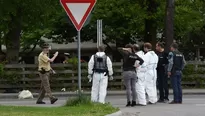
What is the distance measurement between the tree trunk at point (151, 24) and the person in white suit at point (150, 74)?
14.4 metres

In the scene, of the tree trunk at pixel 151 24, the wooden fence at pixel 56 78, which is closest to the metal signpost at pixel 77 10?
the wooden fence at pixel 56 78

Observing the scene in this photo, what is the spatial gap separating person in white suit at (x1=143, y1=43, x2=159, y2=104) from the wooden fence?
8834 mm

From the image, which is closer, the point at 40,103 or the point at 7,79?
the point at 40,103

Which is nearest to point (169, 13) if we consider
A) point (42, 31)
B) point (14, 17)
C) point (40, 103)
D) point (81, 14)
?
point (14, 17)

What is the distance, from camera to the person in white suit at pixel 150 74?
15992mm

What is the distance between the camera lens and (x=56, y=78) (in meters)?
25.2

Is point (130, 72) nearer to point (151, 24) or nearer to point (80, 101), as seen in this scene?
point (80, 101)

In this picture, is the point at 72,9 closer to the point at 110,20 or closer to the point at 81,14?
the point at 81,14

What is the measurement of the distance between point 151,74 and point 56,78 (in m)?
9.87

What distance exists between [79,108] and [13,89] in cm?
1229

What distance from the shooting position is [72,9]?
1357 cm

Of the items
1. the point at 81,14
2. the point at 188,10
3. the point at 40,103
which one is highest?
the point at 188,10

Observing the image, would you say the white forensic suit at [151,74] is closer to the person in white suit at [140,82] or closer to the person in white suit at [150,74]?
the person in white suit at [150,74]

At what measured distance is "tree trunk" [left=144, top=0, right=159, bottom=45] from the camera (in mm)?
30594
